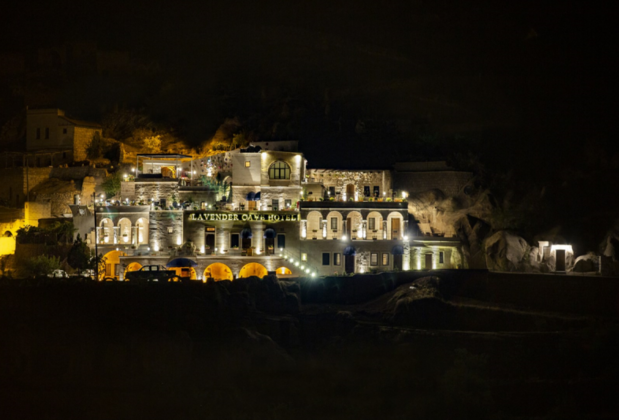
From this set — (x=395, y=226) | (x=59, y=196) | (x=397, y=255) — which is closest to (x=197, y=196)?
(x=59, y=196)

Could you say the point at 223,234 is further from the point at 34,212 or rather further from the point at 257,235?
the point at 34,212

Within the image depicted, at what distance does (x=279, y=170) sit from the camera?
53.4m

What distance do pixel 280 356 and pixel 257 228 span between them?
15239 mm

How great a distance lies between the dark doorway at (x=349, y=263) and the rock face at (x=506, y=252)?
10.1 metres

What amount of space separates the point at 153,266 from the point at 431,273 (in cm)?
1990

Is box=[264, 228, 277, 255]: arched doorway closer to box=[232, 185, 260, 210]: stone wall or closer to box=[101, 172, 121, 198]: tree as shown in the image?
box=[232, 185, 260, 210]: stone wall

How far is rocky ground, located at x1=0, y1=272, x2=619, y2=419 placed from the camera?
3500 cm

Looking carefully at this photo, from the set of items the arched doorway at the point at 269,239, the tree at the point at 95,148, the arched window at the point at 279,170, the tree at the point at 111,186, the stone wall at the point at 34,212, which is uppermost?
the tree at the point at 95,148

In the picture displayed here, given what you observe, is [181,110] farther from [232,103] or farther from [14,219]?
[14,219]

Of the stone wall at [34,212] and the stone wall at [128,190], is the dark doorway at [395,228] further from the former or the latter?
the stone wall at [34,212]

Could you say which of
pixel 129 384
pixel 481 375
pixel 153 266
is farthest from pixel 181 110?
pixel 481 375

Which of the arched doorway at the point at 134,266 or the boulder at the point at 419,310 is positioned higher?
the arched doorway at the point at 134,266

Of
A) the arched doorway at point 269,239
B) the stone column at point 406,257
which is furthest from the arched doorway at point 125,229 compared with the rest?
the stone column at point 406,257

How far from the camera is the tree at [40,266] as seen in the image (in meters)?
45.4
